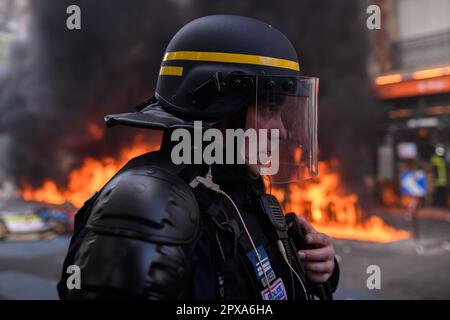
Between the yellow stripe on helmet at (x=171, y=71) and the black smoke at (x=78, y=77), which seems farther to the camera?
Result: the black smoke at (x=78, y=77)

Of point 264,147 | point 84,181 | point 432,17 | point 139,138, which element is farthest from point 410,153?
point 264,147

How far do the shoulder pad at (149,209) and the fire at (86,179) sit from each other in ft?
32.5

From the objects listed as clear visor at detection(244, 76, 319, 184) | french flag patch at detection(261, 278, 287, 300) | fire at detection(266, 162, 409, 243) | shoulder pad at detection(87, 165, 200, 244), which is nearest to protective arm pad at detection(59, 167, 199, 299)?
shoulder pad at detection(87, 165, 200, 244)

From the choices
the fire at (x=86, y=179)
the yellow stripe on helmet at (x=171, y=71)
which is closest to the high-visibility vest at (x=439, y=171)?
the fire at (x=86, y=179)

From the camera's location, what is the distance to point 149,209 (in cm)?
95

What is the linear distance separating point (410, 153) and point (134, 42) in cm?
706

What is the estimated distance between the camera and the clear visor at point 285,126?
1327 mm

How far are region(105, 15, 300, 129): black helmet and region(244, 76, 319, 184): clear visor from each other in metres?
0.03

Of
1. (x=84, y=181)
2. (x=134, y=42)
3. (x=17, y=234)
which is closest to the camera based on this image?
(x=17, y=234)

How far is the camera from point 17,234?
20.7 ft

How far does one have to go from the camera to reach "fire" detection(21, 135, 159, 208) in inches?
442

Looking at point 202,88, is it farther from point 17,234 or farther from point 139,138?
point 139,138

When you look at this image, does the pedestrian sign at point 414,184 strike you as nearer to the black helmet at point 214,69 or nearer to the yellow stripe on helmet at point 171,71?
the black helmet at point 214,69
